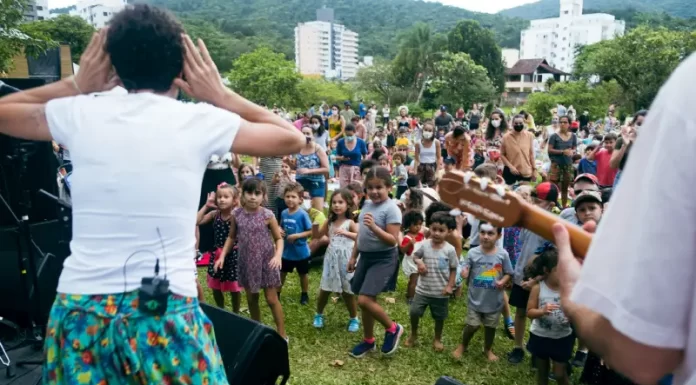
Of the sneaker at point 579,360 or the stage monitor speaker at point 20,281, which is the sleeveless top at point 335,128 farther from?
the sneaker at point 579,360

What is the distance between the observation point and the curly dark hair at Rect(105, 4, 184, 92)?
160 centimetres

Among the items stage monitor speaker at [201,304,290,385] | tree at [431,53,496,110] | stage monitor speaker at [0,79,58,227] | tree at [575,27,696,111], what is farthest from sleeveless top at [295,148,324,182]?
tree at [431,53,496,110]

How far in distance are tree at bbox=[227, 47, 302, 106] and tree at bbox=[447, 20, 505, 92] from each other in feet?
126

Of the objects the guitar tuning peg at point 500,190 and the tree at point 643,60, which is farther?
the tree at point 643,60

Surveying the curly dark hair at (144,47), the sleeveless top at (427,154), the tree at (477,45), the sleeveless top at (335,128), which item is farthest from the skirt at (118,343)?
the tree at (477,45)

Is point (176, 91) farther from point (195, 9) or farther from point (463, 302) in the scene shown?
point (195, 9)

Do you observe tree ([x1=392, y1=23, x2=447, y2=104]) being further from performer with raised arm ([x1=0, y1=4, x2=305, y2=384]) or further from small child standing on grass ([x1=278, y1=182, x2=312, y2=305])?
performer with raised arm ([x1=0, y1=4, x2=305, y2=384])

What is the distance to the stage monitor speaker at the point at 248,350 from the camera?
2812 millimetres

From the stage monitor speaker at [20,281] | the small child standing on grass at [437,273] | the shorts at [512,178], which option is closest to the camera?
the stage monitor speaker at [20,281]

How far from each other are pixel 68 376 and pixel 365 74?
55.3 m

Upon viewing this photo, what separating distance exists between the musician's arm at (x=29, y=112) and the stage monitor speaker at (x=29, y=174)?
284cm

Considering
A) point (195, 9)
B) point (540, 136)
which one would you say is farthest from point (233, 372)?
point (195, 9)

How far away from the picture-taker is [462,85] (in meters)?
48.6

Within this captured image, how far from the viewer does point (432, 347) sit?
500cm
